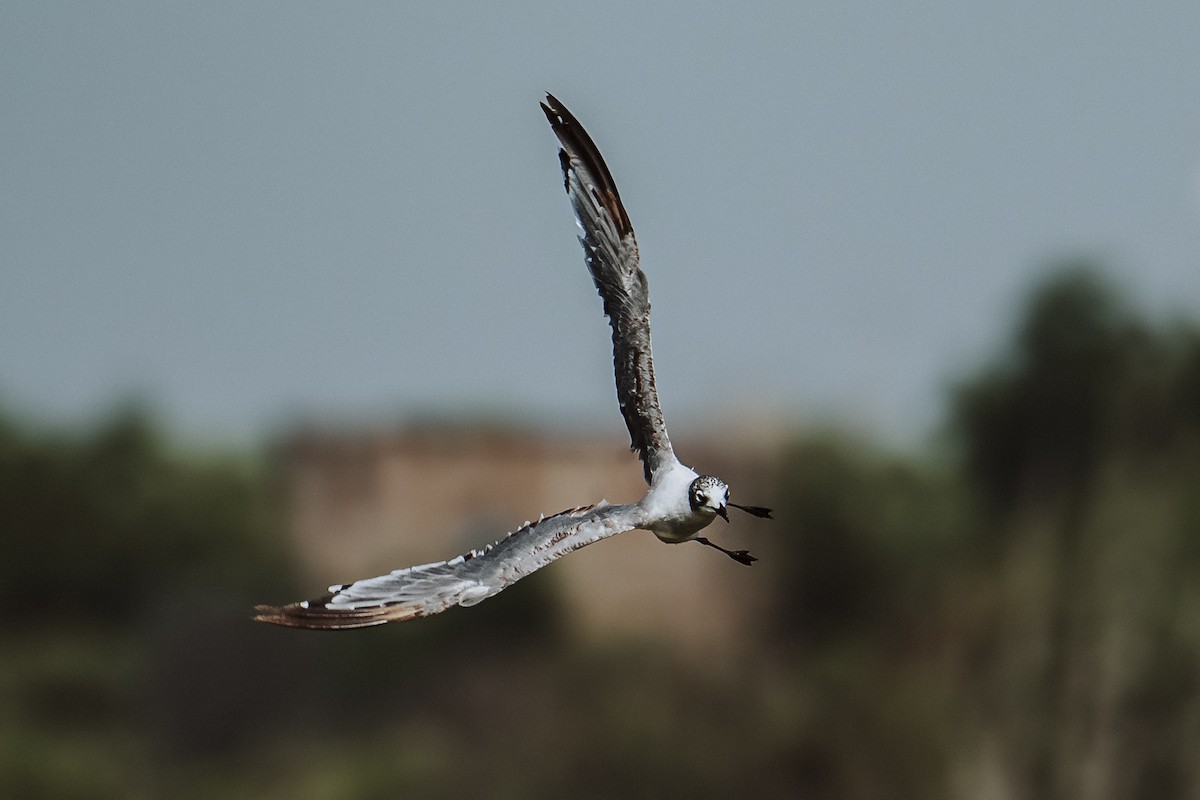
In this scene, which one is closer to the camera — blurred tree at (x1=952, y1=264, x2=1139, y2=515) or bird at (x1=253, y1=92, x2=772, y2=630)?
bird at (x1=253, y1=92, x2=772, y2=630)

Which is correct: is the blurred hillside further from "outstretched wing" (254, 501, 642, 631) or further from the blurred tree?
"outstretched wing" (254, 501, 642, 631)

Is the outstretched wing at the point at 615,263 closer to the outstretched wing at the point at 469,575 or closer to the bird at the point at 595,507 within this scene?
the bird at the point at 595,507

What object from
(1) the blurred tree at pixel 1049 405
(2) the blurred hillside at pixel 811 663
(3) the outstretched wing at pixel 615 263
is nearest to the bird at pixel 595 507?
(3) the outstretched wing at pixel 615 263

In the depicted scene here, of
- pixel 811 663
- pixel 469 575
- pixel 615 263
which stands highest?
pixel 811 663

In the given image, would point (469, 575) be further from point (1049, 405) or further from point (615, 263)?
point (1049, 405)

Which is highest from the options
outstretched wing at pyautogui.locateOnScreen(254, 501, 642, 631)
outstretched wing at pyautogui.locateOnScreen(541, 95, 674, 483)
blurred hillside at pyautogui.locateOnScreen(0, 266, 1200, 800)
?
blurred hillside at pyautogui.locateOnScreen(0, 266, 1200, 800)

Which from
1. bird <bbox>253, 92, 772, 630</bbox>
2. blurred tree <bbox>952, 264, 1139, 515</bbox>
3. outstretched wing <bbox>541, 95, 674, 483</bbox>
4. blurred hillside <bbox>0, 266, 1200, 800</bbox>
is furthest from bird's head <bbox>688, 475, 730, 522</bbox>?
blurred tree <bbox>952, 264, 1139, 515</bbox>

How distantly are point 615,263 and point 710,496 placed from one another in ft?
1.54

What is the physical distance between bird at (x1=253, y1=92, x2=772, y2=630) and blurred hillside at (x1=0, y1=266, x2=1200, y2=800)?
860 centimetres

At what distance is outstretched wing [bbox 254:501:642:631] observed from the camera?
1816 mm

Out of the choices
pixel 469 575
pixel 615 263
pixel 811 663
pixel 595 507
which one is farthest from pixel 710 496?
pixel 811 663

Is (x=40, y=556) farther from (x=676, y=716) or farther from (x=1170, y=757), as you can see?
(x=1170, y=757)

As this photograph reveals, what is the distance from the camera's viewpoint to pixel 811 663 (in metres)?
13.1

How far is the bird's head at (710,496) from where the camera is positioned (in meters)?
1.81
